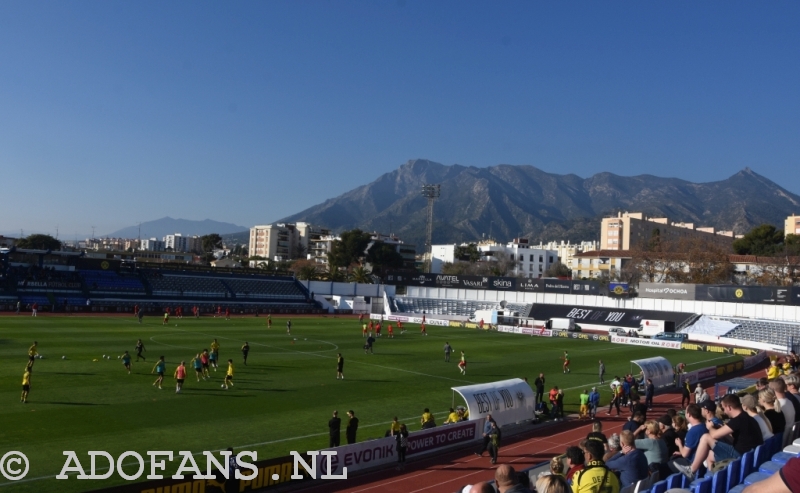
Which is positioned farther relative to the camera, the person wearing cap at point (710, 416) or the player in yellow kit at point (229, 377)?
the player in yellow kit at point (229, 377)

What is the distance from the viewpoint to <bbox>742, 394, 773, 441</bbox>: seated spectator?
9344mm

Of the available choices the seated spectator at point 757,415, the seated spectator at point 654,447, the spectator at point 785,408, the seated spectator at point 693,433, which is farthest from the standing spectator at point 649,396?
the seated spectator at point 654,447

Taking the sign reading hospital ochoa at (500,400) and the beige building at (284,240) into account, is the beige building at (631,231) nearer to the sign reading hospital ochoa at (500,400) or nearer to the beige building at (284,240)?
the beige building at (284,240)

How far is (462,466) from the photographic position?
18.4 meters

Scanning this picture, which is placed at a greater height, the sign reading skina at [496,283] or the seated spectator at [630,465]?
the sign reading skina at [496,283]

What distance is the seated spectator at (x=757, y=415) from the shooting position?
9.34 meters

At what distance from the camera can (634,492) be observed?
845 cm

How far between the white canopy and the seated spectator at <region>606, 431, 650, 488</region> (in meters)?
24.5

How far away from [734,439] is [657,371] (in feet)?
84.4

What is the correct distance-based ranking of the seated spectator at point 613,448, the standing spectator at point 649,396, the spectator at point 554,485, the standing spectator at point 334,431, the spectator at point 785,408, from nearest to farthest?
the spectator at point 554,485 < the seated spectator at point 613,448 < the spectator at point 785,408 < the standing spectator at point 334,431 < the standing spectator at point 649,396

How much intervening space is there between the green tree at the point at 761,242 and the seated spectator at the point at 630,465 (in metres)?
131

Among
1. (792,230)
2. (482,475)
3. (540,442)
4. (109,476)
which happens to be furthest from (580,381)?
(792,230)

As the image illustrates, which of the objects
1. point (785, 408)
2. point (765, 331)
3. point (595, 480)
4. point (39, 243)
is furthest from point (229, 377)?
point (39, 243)

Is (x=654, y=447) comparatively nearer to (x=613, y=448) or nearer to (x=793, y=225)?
(x=613, y=448)
